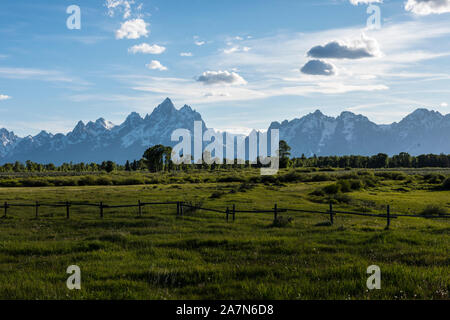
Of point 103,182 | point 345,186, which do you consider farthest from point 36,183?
point 345,186

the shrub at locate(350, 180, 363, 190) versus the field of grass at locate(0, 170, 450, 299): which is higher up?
the field of grass at locate(0, 170, 450, 299)

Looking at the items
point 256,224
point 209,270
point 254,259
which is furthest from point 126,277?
point 256,224

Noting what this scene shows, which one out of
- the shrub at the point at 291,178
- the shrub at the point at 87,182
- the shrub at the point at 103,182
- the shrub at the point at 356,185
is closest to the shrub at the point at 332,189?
the shrub at the point at 356,185

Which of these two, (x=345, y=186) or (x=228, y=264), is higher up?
(x=228, y=264)

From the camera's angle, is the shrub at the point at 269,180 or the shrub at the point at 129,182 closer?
the shrub at the point at 269,180

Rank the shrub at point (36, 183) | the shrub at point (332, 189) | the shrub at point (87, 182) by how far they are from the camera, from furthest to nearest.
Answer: the shrub at point (87, 182) < the shrub at point (36, 183) < the shrub at point (332, 189)

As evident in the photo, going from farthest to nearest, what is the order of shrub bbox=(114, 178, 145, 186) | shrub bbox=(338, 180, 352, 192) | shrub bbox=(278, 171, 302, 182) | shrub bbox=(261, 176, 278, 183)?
shrub bbox=(114, 178, 145, 186) → shrub bbox=(278, 171, 302, 182) → shrub bbox=(261, 176, 278, 183) → shrub bbox=(338, 180, 352, 192)

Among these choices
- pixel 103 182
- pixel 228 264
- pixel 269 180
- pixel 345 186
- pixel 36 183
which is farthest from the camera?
pixel 103 182

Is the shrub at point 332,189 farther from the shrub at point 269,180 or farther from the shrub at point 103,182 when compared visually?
the shrub at point 103,182

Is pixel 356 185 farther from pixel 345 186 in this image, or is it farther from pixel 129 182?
pixel 129 182

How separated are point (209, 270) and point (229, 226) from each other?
11.7 metres

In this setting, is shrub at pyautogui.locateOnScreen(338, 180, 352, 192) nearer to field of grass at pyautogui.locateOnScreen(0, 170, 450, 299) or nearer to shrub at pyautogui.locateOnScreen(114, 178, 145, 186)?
field of grass at pyautogui.locateOnScreen(0, 170, 450, 299)

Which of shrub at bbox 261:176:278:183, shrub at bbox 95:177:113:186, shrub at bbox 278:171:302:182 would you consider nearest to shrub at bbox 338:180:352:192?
shrub at bbox 261:176:278:183
